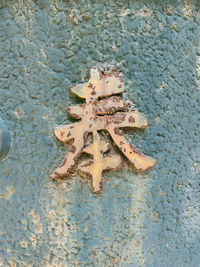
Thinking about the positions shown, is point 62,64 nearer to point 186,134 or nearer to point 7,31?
point 7,31

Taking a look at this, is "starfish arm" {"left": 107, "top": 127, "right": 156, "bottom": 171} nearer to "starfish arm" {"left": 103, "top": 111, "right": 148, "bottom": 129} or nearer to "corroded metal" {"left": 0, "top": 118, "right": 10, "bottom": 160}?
"starfish arm" {"left": 103, "top": 111, "right": 148, "bottom": 129}

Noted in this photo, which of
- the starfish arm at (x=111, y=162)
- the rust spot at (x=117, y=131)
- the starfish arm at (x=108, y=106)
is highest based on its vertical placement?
the starfish arm at (x=108, y=106)

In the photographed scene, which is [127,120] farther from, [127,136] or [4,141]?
[4,141]

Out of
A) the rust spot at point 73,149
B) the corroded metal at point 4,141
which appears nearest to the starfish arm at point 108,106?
the rust spot at point 73,149

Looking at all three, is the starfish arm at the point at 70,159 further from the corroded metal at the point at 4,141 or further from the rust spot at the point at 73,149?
the corroded metal at the point at 4,141

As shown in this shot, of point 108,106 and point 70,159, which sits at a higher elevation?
point 108,106

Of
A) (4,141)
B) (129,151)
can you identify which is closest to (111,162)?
(129,151)

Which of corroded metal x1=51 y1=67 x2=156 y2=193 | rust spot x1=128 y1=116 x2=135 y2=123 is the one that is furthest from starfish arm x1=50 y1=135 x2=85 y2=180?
rust spot x1=128 y1=116 x2=135 y2=123
